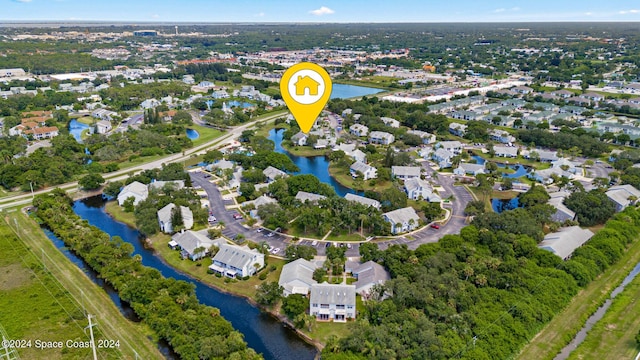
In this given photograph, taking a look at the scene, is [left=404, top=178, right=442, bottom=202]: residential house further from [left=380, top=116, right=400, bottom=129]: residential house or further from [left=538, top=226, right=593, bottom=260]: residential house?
[left=380, top=116, right=400, bottom=129]: residential house

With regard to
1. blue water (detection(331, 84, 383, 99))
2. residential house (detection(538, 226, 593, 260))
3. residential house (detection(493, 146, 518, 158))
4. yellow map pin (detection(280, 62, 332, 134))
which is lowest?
residential house (detection(538, 226, 593, 260))

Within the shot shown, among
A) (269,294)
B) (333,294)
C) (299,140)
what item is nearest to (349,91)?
(299,140)

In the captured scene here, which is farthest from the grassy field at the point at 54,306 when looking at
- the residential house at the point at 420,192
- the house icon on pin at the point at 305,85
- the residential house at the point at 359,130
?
the residential house at the point at 359,130

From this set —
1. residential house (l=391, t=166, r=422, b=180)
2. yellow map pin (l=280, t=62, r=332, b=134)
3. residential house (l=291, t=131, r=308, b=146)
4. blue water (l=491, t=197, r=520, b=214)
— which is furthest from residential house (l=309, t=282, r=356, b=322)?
residential house (l=291, t=131, r=308, b=146)

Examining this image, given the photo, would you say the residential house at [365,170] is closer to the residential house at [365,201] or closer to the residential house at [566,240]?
the residential house at [365,201]

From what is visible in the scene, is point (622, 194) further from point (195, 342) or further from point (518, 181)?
point (195, 342)
